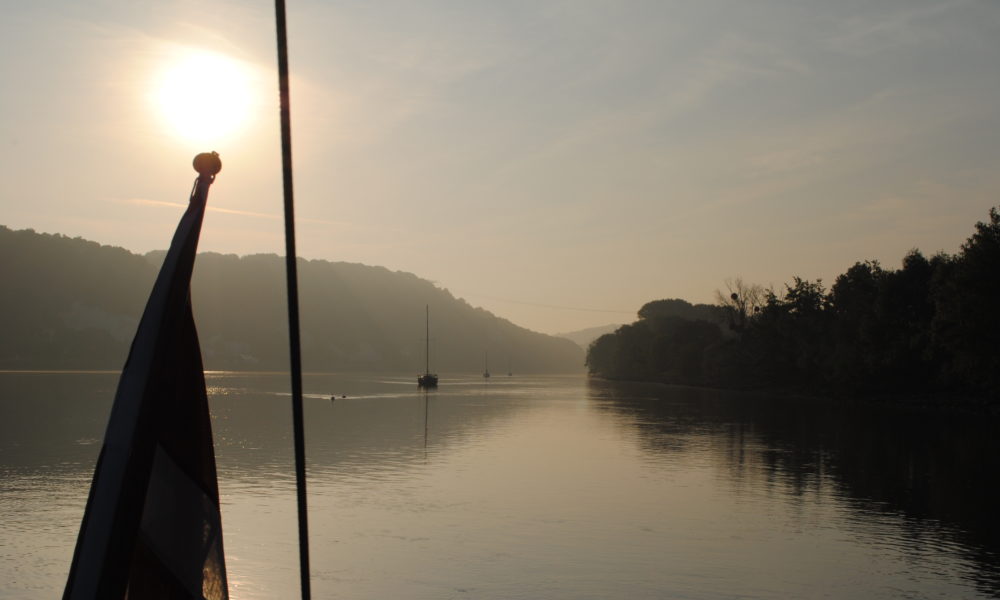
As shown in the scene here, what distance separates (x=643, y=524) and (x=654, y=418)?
51.5m

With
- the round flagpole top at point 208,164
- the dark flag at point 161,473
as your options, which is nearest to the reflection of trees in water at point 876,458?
the dark flag at point 161,473

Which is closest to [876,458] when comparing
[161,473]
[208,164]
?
[161,473]

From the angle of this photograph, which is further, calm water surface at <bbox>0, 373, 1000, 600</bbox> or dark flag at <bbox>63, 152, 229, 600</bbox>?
calm water surface at <bbox>0, 373, 1000, 600</bbox>

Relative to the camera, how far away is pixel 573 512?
31.2 meters

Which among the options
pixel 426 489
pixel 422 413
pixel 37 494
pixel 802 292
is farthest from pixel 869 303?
pixel 37 494

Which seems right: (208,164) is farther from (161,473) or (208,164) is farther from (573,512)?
(573,512)

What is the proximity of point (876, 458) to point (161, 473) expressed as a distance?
48526mm

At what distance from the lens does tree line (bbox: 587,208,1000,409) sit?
236 ft

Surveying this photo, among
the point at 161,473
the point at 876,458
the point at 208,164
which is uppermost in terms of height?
the point at 208,164

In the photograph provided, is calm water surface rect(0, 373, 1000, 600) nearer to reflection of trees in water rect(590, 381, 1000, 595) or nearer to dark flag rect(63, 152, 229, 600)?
reflection of trees in water rect(590, 381, 1000, 595)

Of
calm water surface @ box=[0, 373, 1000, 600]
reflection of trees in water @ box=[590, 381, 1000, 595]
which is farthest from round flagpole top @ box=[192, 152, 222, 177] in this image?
reflection of trees in water @ box=[590, 381, 1000, 595]

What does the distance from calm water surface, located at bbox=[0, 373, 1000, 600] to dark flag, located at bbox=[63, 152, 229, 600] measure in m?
16.2

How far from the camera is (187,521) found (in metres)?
4.89

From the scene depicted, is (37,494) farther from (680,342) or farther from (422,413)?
(680,342)
